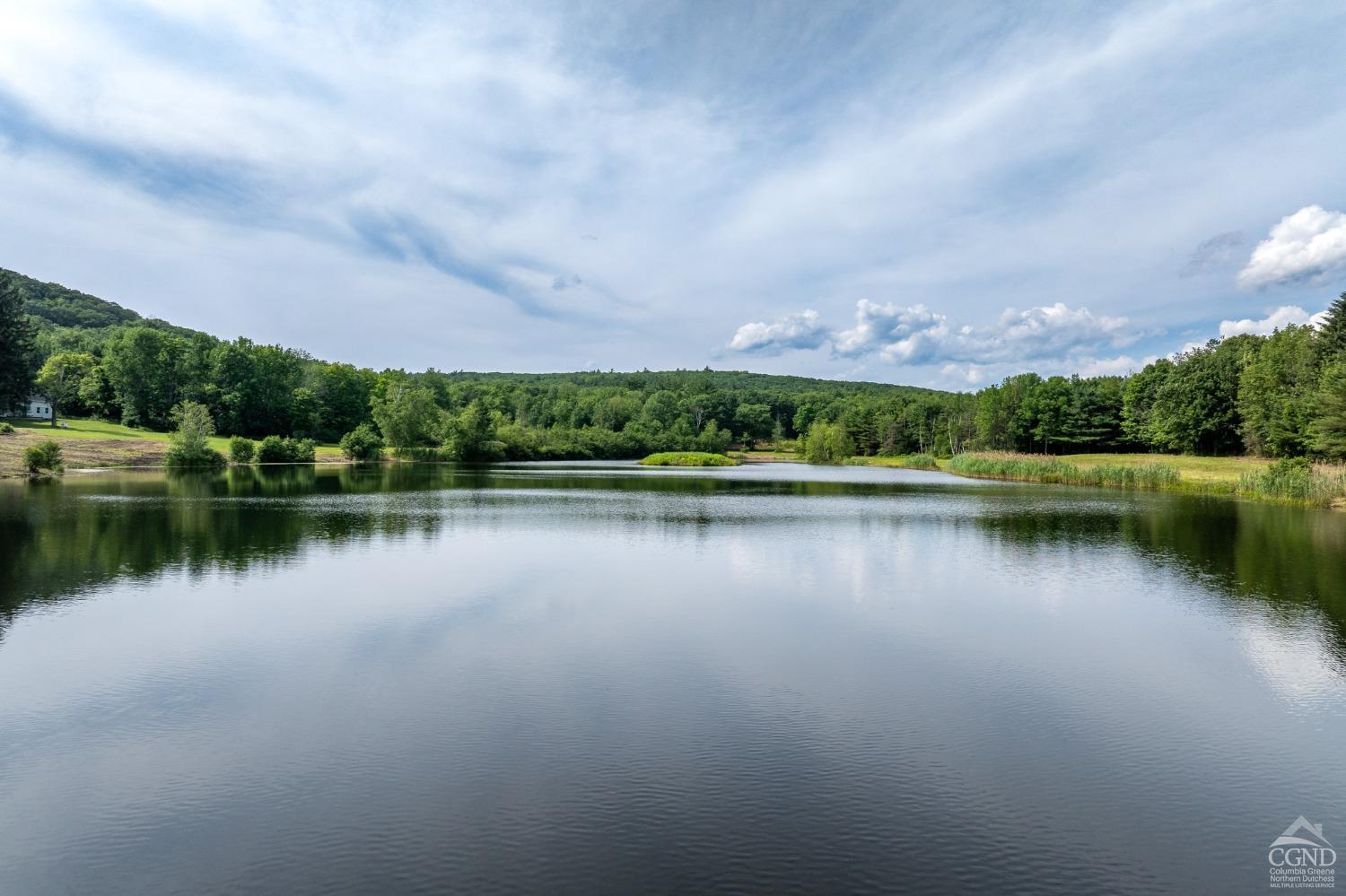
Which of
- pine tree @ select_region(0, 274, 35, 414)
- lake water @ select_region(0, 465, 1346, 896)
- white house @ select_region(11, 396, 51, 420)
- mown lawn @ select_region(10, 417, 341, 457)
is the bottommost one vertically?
→ lake water @ select_region(0, 465, 1346, 896)

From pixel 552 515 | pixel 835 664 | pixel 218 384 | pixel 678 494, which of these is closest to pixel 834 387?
pixel 218 384

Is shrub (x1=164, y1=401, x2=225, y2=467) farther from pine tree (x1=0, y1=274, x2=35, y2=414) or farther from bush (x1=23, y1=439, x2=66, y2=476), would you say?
pine tree (x1=0, y1=274, x2=35, y2=414)

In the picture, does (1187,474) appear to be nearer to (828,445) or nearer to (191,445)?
(828,445)

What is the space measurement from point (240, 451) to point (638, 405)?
6680cm

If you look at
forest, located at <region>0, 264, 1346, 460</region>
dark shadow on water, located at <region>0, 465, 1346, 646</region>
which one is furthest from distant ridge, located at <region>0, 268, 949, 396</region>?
dark shadow on water, located at <region>0, 465, 1346, 646</region>

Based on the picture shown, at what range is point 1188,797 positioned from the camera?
6.60m

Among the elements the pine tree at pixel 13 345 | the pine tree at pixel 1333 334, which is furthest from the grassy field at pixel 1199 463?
the pine tree at pixel 13 345

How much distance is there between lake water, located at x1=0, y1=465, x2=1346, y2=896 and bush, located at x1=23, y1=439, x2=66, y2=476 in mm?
30310

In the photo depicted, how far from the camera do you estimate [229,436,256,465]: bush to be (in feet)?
201

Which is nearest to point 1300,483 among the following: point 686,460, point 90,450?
point 686,460

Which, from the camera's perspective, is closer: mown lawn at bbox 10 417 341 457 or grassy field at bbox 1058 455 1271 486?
grassy field at bbox 1058 455 1271 486

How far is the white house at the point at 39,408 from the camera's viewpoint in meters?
70.8

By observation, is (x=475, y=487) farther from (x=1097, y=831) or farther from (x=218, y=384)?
(x=218, y=384)

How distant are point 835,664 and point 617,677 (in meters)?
2.91
